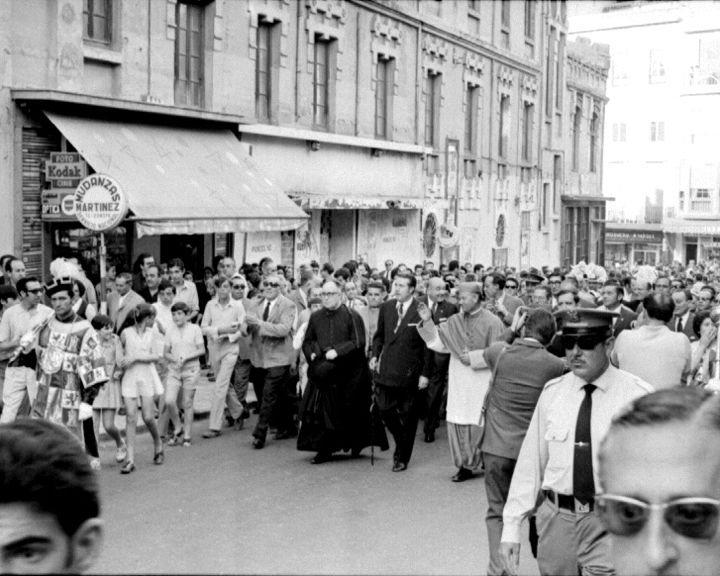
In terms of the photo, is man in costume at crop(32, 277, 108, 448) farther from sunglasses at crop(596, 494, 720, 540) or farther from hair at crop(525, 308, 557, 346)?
sunglasses at crop(596, 494, 720, 540)

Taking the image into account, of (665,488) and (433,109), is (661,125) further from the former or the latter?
(665,488)

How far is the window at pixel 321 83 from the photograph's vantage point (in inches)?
955

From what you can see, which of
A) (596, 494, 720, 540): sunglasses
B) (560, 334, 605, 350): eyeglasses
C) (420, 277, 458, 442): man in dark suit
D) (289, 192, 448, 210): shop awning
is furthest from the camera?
(289, 192, 448, 210): shop awning

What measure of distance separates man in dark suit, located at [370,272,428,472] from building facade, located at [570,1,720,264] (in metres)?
6.17

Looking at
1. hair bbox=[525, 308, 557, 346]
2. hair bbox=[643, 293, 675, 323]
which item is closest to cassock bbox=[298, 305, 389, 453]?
hair bbox=[643, 293, 675, 323]

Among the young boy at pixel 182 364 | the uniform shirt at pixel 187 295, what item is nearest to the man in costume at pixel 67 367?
the young boy at pixel 182 364

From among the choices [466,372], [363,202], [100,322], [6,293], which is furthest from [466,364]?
[363,202]

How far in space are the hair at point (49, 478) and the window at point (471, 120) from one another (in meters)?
30.9

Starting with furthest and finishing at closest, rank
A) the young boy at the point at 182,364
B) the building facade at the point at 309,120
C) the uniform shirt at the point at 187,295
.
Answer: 1. the building facade at the point at 309,120
2. the uniform shirt at the point at 187,295
3. the young boy at the point at 182,364

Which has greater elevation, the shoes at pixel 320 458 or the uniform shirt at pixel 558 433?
the uniform shirt at pixel 558 433

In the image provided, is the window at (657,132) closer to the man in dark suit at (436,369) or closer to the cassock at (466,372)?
the man in dark suit at (436,369)

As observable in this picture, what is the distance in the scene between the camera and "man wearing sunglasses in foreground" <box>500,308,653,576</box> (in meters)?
5.16

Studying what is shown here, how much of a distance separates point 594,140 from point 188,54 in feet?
87.5

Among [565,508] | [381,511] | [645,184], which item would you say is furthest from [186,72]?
[645,184]
